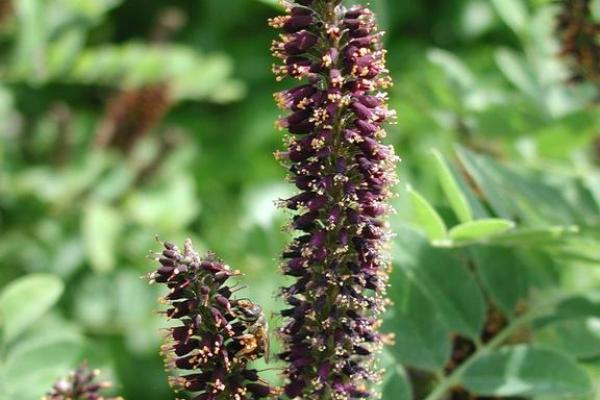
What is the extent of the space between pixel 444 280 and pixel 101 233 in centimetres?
127

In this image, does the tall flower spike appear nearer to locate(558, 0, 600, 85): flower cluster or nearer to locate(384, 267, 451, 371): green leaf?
locate(384, 267, 451, 371): green leaf

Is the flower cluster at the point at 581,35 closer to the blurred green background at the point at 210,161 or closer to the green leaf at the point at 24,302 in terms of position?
the blurred green background at the point at 210,161

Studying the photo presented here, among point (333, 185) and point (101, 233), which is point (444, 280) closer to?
point (333, 185)

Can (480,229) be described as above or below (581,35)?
below

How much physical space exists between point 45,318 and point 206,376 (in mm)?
1481

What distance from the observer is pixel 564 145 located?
1.93m

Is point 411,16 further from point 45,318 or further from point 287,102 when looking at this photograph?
point 287,102

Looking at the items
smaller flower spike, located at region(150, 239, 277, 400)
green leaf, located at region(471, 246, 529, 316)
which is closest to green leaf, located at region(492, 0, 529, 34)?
green leaf, located at region(471, 246, 529, 316)

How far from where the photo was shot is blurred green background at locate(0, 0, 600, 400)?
4.52ft

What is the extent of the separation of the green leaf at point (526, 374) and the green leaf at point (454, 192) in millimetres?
181

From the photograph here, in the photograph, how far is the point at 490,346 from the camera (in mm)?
1372

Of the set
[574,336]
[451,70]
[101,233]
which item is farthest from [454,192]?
[101,233]

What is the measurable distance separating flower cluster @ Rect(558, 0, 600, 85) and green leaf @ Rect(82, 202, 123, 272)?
3.91 ft

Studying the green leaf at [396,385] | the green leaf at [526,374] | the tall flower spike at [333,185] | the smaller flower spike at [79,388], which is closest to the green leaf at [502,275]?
the green leaf at [526,374]
